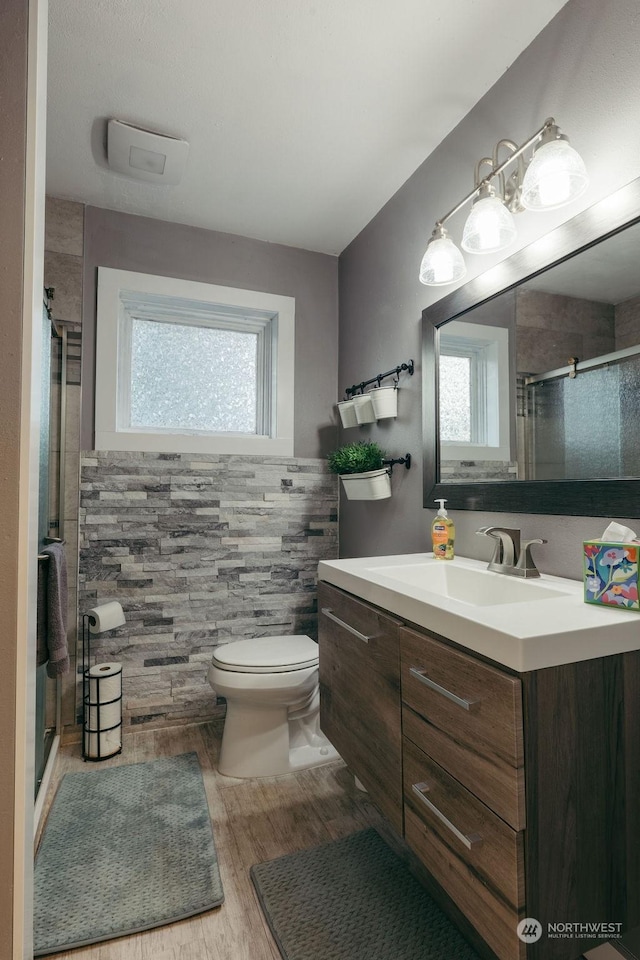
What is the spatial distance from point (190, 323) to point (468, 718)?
229cm

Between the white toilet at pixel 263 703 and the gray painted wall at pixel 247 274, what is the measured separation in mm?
1110

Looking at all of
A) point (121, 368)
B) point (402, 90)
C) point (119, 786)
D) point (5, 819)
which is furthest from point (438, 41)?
point (119, 786)

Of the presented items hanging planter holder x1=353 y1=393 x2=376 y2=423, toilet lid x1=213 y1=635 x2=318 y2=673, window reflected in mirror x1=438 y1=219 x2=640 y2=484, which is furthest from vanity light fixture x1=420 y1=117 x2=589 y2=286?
toilet lid x1=213 y1=635 x2=318 y2=673

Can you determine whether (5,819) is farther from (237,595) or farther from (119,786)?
(237,595)

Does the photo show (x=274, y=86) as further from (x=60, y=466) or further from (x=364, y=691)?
(x=364, y=691)

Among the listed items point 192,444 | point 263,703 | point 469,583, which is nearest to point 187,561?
point 192,444

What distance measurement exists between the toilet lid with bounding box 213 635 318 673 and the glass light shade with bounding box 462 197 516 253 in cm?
157

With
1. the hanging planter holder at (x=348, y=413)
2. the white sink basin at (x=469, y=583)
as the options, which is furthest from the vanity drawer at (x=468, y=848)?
the hanging planter holder at (x=348, y=413)

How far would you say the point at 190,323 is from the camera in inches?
103

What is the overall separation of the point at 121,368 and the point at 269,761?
6.16ft

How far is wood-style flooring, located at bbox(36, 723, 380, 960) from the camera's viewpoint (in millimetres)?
1232

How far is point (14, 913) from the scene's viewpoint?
2.75 ft

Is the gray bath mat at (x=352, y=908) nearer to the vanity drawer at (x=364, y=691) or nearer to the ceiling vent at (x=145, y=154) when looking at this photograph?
the vanity drawer at (x=364, y=691)

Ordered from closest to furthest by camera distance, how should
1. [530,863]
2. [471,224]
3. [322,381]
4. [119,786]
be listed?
[530,863]
[471,224]
[119,786]
[322,381]
